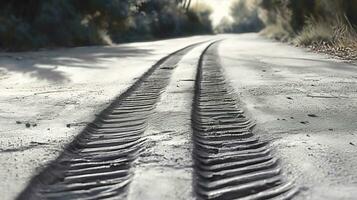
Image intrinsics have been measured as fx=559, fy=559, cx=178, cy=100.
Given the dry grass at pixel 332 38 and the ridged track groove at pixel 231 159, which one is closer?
the ridged track groove at pixel 231 159

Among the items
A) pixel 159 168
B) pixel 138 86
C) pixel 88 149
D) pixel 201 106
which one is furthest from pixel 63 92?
pixel 159 168

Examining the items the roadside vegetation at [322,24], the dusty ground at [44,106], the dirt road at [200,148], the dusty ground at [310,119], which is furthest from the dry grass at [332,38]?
the dirt road at [200,148]

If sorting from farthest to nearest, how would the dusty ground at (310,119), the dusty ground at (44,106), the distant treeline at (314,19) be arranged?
the distant treeline at (314,19)
the dusty ground at (44,106)
the dusty ground at (310,119)

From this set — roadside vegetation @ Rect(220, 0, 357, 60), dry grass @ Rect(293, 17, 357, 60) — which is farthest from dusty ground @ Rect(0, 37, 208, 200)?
roadside vegetation @ Rect(220, 0, 357, 60)

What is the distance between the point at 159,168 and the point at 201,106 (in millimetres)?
2564

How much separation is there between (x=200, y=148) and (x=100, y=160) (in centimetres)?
82

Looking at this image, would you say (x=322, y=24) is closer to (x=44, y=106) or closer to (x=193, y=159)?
(x=44, y=106)

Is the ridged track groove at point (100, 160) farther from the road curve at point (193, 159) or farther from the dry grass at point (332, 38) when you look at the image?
the dry grass at point (332, 38)

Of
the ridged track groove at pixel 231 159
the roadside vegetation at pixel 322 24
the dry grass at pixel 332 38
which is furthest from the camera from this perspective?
the roadside vegetation at pixel 322 24

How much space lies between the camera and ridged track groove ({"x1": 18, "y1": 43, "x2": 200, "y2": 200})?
3564 mm

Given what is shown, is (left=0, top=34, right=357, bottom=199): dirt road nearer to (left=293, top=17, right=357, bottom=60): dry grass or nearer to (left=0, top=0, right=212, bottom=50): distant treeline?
(left=293, top=17, right=357, bottom=60): dry grass

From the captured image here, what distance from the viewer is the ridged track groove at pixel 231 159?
348cm

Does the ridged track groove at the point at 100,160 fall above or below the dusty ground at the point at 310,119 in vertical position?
above

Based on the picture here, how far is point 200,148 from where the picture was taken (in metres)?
4.50
